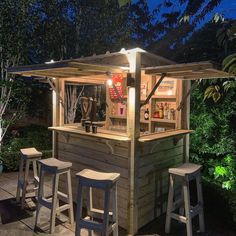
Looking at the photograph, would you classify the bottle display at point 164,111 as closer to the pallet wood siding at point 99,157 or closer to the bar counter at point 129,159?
the bar counter at point 129,159

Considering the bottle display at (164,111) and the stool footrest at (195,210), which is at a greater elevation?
the bottle display at (164,111)

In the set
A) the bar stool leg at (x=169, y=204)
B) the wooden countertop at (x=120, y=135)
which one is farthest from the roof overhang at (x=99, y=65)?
the bar stool leg at (x=169, y=204)

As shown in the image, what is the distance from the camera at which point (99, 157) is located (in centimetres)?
347

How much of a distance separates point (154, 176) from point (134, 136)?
30.2 inches

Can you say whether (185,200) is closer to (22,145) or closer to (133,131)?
(133,131)

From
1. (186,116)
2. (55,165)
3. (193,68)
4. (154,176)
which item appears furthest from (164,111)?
(55,165)

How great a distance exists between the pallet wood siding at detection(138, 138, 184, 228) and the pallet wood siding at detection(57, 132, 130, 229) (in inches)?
7.6

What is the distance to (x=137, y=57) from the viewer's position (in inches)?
120

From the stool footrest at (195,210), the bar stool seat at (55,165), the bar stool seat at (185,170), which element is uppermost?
the bar stool seat at (55,165)

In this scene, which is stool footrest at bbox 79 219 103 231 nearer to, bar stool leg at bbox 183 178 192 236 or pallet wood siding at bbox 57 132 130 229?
pallet wood siding at bbox 57 132 130 229

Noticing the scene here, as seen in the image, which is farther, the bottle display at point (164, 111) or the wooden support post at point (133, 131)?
the bottle display at point (164, 111)

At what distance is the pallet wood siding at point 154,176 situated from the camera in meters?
3.20

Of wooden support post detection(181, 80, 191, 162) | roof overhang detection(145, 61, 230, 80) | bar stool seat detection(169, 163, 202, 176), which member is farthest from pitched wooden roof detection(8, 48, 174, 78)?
bar stool seat detection(169, 163, 202, 176)

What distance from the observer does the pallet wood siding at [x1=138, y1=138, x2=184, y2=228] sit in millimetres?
3197
